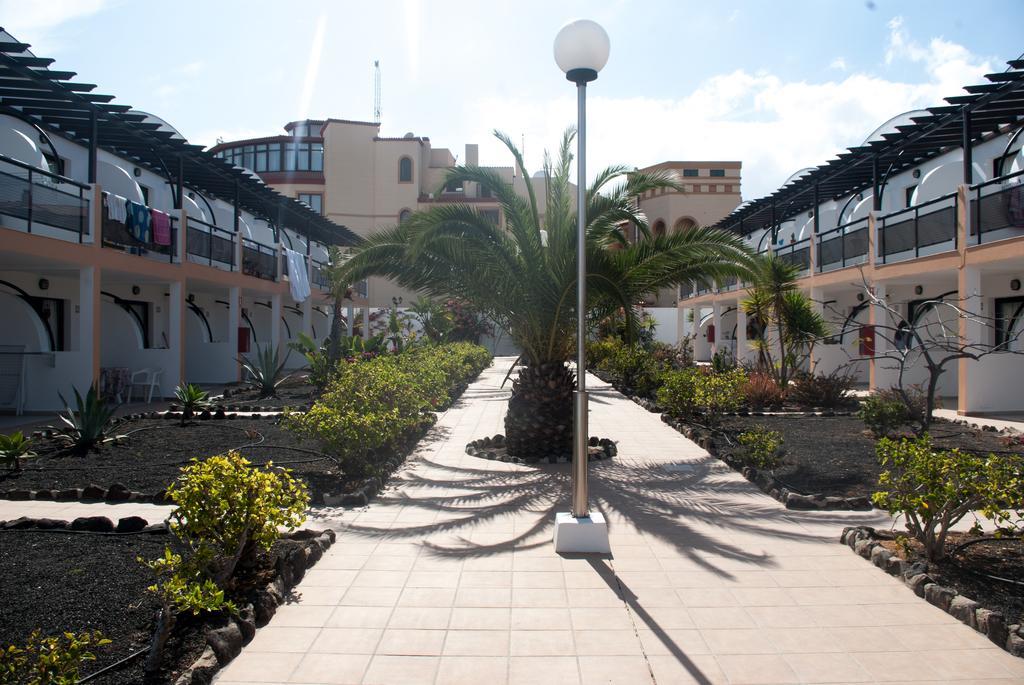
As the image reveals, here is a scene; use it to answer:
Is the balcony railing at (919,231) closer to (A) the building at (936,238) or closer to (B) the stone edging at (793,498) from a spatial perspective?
(A) the building at (936,238)

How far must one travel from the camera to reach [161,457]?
9508 millimetres

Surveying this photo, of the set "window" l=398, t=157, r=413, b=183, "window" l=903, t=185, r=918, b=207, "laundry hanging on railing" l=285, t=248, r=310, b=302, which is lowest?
Result: "laundry hanging on railing" l=285, t=248, r=310, b=302

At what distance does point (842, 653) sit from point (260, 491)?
141 inches

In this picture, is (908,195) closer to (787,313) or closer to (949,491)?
(787,313)

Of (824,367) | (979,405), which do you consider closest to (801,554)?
(979,405)

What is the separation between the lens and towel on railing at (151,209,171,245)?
52.7 feet

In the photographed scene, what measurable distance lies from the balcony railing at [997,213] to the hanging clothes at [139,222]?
16.5 meters

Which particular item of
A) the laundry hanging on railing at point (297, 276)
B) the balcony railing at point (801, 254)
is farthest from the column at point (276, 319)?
the balcony railing at point (801, 254)

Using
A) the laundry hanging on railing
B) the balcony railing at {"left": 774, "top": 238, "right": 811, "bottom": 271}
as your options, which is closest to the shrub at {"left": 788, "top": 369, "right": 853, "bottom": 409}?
the balcony railing at {"left": 774, "top": 238, "right": 811, "bottom": 271}

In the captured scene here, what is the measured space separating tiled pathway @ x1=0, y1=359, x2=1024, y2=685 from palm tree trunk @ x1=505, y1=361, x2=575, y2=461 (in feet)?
7.90

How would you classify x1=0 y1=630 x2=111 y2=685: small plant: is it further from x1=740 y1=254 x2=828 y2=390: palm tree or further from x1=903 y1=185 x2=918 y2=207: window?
x1=903 y1=185 x2=918 y2=207: window

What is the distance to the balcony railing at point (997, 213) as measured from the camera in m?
13.3

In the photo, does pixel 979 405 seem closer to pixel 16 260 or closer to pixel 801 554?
pixel 801 554

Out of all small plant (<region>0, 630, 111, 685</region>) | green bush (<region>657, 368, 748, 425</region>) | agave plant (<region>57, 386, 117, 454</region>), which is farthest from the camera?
green bush (<region>657, 368, 748, 425</region>)
